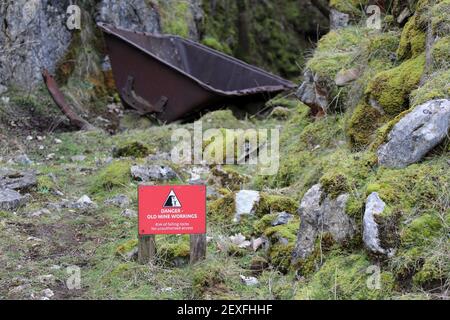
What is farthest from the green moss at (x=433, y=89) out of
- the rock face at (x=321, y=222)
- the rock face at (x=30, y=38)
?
the rock face at (x=30, y=38)

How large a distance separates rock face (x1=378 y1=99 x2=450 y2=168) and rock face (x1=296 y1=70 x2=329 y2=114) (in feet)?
7.36

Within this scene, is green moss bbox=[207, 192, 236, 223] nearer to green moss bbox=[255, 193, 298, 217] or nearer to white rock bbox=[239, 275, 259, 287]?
green moss bbox=[255, 193, 298, 217]

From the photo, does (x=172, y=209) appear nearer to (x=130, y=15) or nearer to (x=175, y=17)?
(x=130, y=15)

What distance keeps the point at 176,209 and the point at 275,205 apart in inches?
45.0

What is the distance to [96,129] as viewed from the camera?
8.35m

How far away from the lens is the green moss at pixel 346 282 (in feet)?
10.6

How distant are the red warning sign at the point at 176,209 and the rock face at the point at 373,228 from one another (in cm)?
99

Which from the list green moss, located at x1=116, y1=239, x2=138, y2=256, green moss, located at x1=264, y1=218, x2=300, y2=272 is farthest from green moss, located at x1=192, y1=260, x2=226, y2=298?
green moss, located at x1=116, y1=239, x2=138, y2=256

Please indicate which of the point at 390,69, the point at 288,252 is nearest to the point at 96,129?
the point at 390,69

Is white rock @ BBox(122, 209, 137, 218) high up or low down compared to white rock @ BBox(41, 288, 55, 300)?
up

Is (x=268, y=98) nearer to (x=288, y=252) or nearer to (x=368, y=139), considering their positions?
(x=368, y=139)

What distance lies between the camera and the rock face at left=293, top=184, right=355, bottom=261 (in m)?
3.65

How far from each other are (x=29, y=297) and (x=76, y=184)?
2509 mm

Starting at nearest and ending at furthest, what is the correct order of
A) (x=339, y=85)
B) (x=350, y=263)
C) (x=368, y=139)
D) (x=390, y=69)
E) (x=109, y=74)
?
(x=350, y=263) → (x=368, y=139) → (x=390, y=69) → (x=339, y=85) → (x=109, y=74)
